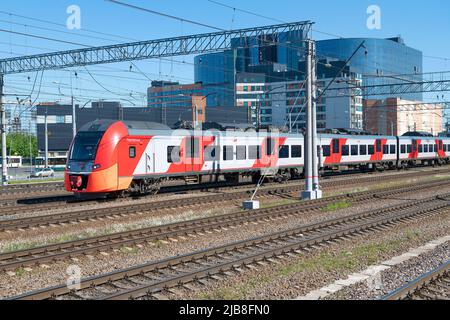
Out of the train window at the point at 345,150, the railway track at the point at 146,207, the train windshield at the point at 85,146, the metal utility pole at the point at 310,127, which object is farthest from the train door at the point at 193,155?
the train window at the point at 345,150

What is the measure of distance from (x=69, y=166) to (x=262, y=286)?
46.1 ft

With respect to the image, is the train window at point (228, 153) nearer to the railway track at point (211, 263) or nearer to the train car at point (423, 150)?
the railway track at point (211, 263)

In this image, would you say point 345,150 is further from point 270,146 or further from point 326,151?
point 270,146

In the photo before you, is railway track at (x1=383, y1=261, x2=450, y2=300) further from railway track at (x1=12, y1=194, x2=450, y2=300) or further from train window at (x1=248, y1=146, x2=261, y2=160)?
train window at (x1=248, y1=146, x2=261, y2=160)

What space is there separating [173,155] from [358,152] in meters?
19.8

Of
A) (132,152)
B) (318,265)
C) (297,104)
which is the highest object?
(297,104)

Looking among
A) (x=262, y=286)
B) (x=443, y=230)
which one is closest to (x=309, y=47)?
(x=443, y=230)

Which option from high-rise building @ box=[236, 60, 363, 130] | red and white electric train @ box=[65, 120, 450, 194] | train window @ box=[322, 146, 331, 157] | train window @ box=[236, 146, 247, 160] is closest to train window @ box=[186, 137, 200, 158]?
red and white electric train @ box=[65, 120, 450, 194]

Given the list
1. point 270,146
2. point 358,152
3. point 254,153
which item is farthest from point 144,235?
point 358,152

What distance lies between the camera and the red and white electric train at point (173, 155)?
20.9m

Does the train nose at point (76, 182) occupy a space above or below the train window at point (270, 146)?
below

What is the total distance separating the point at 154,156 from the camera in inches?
906

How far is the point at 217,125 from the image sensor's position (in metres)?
28.6

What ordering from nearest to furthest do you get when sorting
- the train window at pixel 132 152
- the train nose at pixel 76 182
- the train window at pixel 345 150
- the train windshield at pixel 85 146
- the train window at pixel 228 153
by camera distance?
the train nose at pixel 76 182 → the train windshield at pixel 85 146 → the train window at pixel 132 152 → the train window at pixel 228 153 → the train window at pixel 345 150
